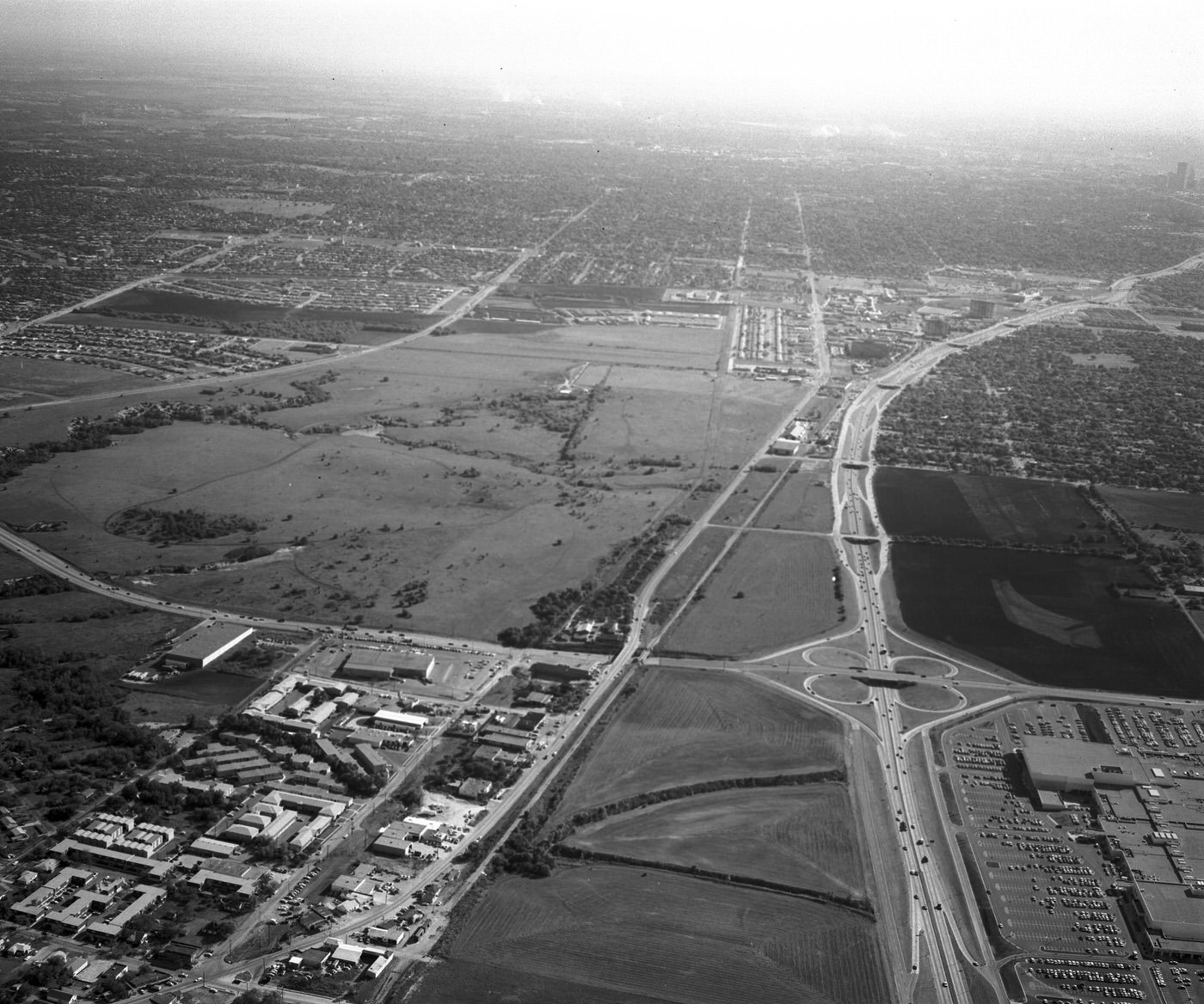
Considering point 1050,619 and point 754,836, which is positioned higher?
point 1050,619

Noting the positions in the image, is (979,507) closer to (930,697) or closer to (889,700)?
(930,697)

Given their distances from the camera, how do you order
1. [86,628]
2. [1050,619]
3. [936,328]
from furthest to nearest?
1. [936,328]
2. [1050,619]
3. [86,628]

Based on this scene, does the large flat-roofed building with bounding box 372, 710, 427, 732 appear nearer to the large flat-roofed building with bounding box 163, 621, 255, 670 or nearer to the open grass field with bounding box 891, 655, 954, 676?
the large flat-roofed building with bounding box 163, 621, 255, 670

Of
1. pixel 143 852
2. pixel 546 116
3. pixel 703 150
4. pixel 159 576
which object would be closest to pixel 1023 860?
pixel 143 852

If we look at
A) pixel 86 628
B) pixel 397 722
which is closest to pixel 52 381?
pixel 86 628

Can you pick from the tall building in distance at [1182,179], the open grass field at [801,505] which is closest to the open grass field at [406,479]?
the open grass field at [801,505]

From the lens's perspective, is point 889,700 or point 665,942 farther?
point 889,700

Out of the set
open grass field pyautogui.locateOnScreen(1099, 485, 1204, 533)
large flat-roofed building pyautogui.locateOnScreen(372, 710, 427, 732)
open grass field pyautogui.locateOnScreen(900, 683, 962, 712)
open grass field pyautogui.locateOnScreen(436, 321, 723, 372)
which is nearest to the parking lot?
open grass field pyautogui.locateOnScreen(900, 683, 962, 712)
